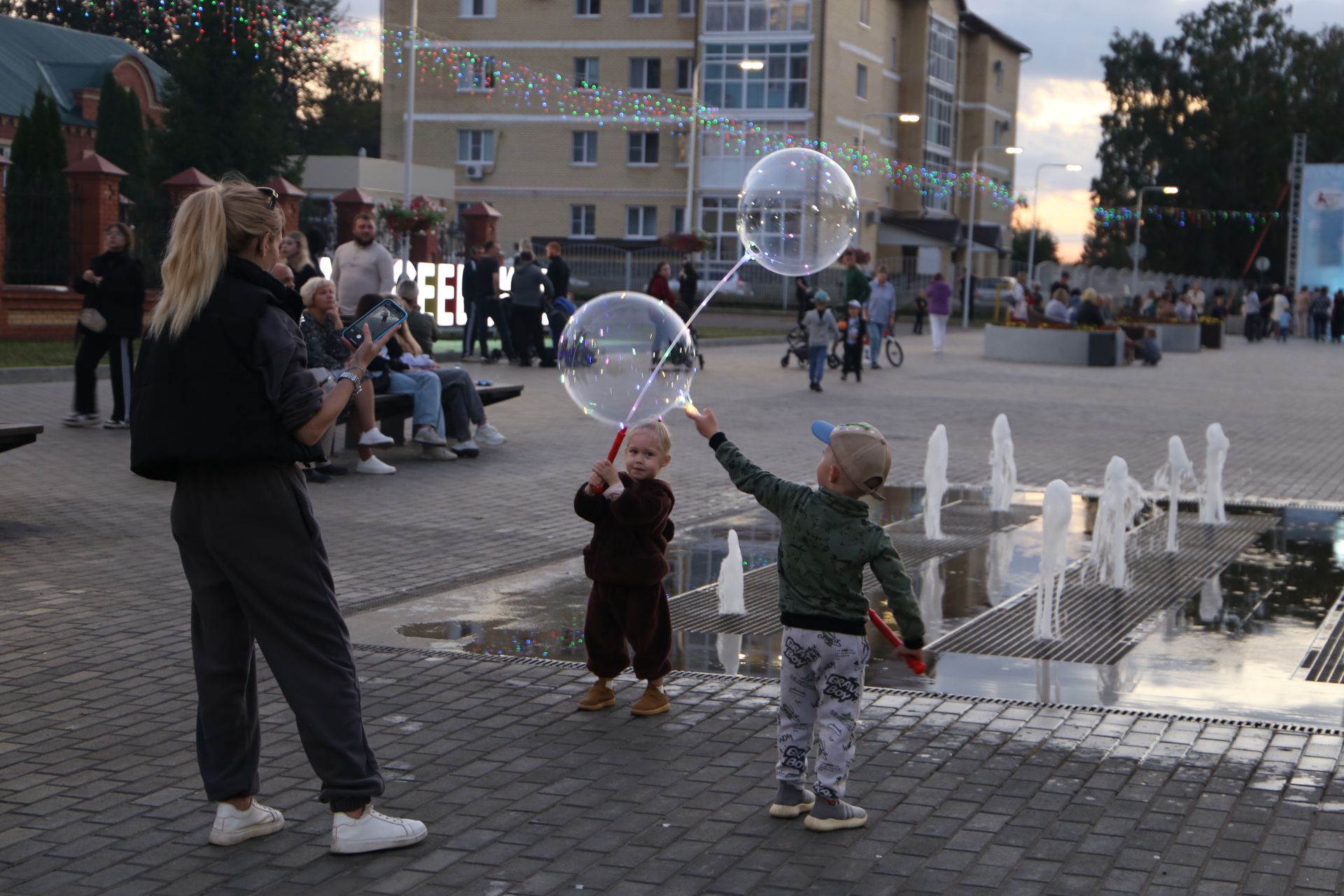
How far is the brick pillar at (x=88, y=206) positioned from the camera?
26.3 metres

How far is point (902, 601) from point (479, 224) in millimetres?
29240

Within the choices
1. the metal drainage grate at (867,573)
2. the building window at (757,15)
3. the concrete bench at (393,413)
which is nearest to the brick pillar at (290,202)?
the concrete bench at (393,413)

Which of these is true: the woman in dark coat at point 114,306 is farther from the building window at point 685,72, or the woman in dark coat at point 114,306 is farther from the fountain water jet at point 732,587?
the building window at point 685,72

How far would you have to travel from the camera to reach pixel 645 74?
6266 centimetres

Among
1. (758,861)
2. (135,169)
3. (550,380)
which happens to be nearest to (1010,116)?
(135,169)

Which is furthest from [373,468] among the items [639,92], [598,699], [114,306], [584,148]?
[584,148]

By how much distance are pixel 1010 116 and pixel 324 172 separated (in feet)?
137

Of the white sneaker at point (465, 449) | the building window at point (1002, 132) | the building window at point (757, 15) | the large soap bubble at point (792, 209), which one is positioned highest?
the building window at point (757, 15)

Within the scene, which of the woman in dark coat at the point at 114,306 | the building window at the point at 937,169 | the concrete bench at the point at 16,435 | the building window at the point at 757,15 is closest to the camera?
the concrete bench at the point at 16,435

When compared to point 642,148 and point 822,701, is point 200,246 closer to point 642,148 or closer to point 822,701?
point 822,701

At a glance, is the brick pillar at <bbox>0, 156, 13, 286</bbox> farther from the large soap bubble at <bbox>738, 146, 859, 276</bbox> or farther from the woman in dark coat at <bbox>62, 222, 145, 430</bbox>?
the large soap bubble at <bbox>738, 146, 859, 276</bbox>

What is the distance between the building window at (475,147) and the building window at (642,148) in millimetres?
5542

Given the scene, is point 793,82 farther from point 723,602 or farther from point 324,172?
point 723,602

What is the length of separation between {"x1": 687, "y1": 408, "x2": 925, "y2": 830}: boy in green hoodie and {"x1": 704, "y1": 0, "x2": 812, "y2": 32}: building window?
57.8 metres
